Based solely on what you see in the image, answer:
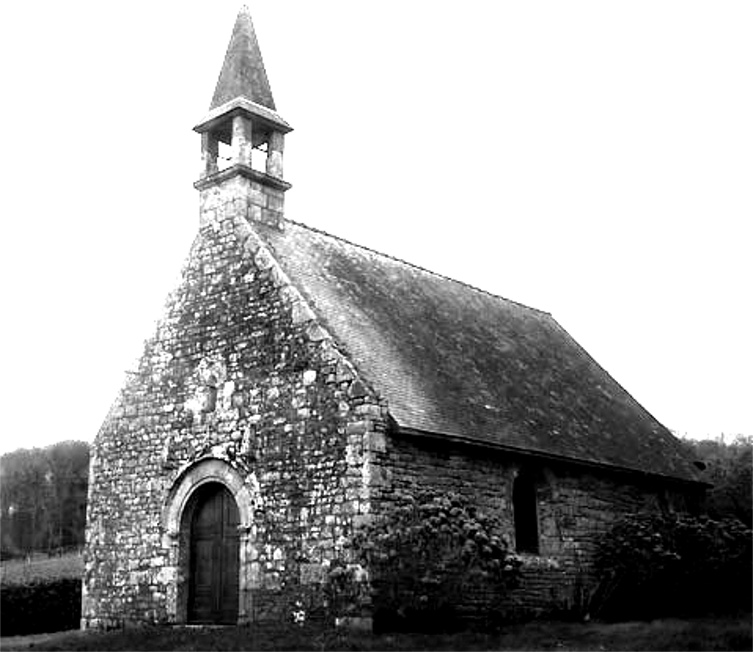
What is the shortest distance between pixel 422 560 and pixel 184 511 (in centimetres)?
576

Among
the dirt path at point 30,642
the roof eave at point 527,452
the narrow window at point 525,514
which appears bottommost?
the dirt path at point 30,642

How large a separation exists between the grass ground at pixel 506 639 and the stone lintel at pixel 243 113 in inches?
444

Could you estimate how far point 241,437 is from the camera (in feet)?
62.3

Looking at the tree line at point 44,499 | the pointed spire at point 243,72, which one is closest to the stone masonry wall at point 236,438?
the pointed spire at point 243,72

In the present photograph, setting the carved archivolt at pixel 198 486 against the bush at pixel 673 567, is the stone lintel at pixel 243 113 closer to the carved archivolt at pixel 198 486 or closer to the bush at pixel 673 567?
the carved archivolt at pixel 198 486

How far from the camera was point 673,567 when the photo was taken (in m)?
19.1

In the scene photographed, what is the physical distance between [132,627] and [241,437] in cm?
442

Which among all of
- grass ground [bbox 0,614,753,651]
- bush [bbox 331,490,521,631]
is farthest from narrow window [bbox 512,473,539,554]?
bush [bbox 331,490,521,631]

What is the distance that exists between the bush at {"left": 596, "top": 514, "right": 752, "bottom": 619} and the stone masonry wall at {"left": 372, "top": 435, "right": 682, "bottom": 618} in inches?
26.2

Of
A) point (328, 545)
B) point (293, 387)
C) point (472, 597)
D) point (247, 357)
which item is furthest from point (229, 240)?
point (472, 597)

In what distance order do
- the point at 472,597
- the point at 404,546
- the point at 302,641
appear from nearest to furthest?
1. the point at 302,641
2. the point at 404,546
3. the point at 472,597

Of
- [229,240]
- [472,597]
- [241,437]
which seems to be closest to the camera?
[472,597]

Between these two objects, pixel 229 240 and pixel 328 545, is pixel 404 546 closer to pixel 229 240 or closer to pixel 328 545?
pixel 328 545

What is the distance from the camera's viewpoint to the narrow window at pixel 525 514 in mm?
19875
